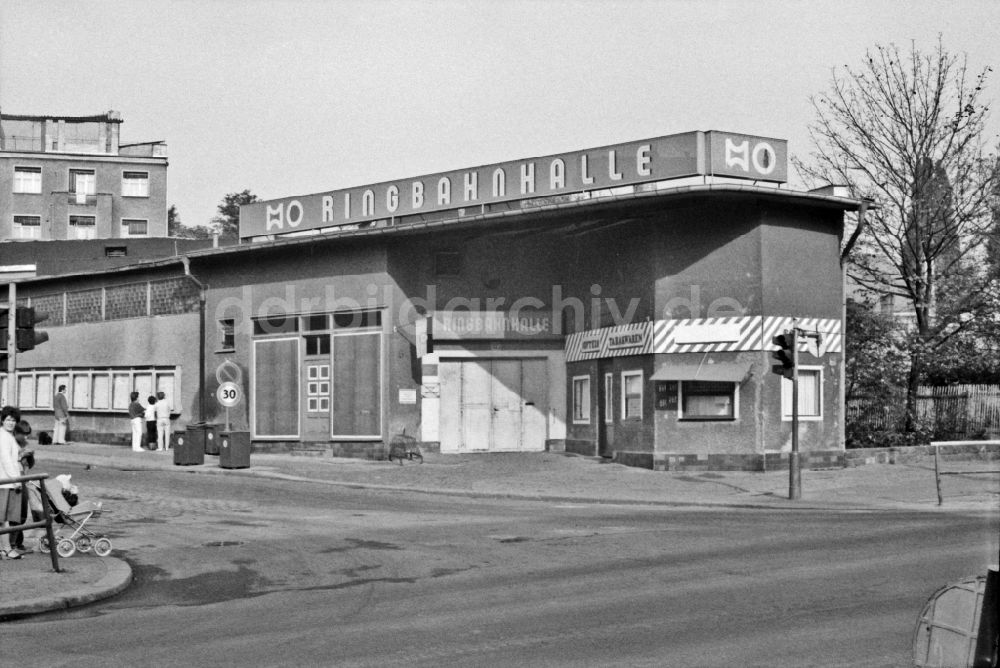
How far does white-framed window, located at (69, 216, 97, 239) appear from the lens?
79.9 m

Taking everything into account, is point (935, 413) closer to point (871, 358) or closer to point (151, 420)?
point (871, 358)

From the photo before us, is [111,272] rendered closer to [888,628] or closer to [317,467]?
[317,467]

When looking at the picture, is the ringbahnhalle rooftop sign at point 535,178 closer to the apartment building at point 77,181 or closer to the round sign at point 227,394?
the round sign at point 227,394

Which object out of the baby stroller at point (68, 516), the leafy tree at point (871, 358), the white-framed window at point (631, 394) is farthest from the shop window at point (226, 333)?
the baby stroller at point (68, 516)

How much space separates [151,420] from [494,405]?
10425 mm

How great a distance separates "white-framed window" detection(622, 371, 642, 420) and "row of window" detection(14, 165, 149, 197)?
60.8 meters

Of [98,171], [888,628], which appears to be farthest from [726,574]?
[98,171]

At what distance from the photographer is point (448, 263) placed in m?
31.0

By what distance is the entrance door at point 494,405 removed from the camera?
3078cm

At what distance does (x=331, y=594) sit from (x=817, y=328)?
18120 millimetres

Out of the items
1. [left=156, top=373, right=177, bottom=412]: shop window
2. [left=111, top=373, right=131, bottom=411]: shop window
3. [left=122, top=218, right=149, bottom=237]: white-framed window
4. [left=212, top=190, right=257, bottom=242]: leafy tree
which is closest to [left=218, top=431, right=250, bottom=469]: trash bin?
[left=156, top=373, right=177, bottom=412]: shop window

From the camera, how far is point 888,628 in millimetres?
9305

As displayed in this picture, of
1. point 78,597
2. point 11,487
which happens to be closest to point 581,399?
point 11,487

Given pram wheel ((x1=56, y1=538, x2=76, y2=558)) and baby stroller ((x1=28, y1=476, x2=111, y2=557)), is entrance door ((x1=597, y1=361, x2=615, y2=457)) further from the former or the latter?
pram wheel ((x1=56, y1=538, x2=76, y2=558))
